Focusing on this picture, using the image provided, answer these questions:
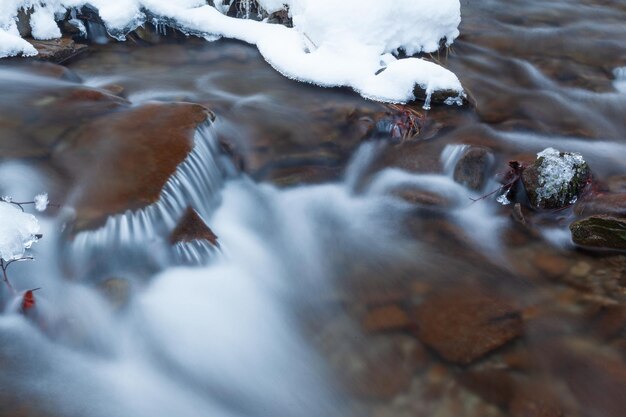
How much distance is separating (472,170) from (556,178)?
0.56m

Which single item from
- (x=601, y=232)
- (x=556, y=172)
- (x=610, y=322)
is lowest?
(x=610, y=322)

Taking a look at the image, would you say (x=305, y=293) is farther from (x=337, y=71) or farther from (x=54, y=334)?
(x=337, y=71)

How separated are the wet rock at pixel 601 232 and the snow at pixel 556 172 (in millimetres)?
281

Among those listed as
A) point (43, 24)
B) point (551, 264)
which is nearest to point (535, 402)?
point (551, 264)

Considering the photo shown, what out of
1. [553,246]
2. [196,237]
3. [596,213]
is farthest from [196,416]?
[596,213]

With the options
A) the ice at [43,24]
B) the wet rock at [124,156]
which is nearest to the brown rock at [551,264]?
the wet rock at [124,156]

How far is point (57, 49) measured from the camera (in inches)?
192

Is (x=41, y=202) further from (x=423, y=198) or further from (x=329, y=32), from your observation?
(x=329, y=32)

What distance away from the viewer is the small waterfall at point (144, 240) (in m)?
2.94

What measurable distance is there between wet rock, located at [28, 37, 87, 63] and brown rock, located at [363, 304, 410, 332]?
364cm

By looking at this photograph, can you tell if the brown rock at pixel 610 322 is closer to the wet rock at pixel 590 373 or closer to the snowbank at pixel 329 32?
the wet rock at pixel 590 373

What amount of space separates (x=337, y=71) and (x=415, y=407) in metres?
3.02

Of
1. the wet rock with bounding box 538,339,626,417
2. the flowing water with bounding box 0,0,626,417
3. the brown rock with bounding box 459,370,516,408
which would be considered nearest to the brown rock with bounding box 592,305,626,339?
the flowing water with bounding box 0,0,626,417

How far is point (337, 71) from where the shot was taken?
15.5 feet
